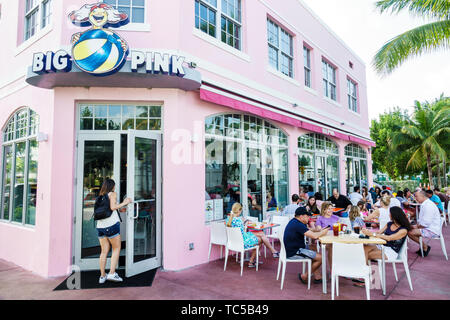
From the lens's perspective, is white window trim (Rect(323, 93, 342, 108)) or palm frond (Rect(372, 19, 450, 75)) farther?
white window trim (Rect(323, 93, 342, 108))

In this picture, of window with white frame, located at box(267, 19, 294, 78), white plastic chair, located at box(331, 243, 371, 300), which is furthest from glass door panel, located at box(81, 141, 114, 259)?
window with white frame, located at box(267, 19, 294, 78)

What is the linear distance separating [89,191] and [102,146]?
944mm

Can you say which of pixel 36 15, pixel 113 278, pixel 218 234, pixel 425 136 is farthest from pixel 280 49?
pixel 425 136

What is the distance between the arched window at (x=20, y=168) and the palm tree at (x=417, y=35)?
32.8ft

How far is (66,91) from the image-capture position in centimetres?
565

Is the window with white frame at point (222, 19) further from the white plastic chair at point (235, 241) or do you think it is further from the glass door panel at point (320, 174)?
→ the glass door panel at point (320, 174)

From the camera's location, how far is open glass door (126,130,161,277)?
17.4 ft

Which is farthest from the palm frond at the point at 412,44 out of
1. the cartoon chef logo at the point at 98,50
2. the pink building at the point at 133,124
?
the cartoon chef logo at the point at 98,50

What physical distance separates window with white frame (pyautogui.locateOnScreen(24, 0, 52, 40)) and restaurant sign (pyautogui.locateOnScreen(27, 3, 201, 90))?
171 cm

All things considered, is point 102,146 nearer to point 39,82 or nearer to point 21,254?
point 39,82

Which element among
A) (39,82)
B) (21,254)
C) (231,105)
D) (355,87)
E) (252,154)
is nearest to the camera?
(39,82)

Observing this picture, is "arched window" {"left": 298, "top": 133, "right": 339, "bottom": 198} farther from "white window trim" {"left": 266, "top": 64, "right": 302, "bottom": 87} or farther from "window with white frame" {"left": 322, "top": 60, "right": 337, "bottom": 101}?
"window with white frame" {"left": 322, "top": 60, "right": 337, "bottom": 101}

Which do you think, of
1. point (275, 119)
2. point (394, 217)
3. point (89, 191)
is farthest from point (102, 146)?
point (394, 217)

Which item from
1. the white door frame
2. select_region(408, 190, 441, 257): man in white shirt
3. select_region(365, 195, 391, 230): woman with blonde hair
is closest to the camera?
the white door frame
